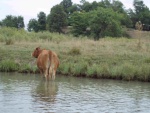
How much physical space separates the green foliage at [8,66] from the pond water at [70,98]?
615cm

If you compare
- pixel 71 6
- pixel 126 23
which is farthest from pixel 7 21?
pixel 126 23

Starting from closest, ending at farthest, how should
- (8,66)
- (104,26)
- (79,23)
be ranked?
(8,66)
(104,26)
(79,23)

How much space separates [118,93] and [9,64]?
383 inches

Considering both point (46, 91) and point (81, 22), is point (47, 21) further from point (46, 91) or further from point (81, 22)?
point (46, 91)

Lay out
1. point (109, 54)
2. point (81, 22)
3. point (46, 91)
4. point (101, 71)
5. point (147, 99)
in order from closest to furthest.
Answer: point (147, 99), point (46, 91), point (101, 71), point (109, 54), point (81, 22)

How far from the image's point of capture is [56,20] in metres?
91.1

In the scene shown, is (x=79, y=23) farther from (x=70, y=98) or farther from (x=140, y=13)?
(x=70, y=98)

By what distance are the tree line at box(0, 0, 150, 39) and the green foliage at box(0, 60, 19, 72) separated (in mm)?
50251

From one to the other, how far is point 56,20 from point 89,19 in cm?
882

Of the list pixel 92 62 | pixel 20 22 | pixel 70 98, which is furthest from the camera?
pixel 20 22

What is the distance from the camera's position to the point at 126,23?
336ft

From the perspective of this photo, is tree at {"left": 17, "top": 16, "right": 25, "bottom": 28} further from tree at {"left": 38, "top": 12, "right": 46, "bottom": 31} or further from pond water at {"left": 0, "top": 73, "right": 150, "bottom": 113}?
pond water at {"left": 0, "top": 73, "right": 150, "bottom": 113}

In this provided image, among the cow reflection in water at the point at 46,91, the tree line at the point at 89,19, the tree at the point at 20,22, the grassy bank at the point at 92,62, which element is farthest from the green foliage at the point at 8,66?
the tree at the point at 20,22

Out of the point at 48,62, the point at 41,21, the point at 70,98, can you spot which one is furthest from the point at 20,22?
the point at 70,98
